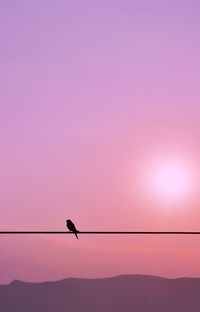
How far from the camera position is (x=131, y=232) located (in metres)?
24.4

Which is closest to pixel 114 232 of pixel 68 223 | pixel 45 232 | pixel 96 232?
pixel 96 232

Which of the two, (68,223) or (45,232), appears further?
(68,223)

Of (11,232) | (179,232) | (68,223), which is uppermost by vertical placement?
(11,232)

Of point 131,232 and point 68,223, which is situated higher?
point 131,232

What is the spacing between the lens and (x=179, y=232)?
79.9 ft

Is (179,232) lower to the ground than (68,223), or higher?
higher

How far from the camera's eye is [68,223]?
46906mm

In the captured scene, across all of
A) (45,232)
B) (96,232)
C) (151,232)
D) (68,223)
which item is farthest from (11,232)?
(68,223)

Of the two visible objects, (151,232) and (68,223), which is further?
(68,223)

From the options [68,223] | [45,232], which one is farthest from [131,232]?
[68,223]

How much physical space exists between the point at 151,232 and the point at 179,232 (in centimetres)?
113

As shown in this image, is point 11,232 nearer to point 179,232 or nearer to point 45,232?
point 45,232

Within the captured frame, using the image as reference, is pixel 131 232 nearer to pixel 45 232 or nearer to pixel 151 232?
pixel 151 232

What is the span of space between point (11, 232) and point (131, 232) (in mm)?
4503
